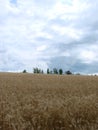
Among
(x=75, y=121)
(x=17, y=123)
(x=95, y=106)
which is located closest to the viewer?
(x=17, y=123)

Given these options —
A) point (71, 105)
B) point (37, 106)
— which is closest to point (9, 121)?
point (37, 106)

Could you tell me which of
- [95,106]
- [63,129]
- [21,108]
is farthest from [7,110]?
[95,106]

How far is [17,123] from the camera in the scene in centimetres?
710

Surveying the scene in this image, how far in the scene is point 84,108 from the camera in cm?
878

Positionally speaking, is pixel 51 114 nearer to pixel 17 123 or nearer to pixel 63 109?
pixel 63 109

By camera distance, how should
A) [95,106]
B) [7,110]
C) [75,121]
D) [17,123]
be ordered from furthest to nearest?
[95,106]
[7,110]
[75,121]
[17,123]

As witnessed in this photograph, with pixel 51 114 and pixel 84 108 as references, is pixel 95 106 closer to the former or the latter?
pixel 84 108

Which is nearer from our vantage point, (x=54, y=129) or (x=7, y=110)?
(x=54, y=129)

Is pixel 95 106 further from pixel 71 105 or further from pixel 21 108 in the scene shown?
pixel 21 108

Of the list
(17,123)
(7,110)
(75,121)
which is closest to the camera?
(17,123)

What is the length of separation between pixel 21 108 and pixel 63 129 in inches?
58.4

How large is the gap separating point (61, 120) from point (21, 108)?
1172 millimetres

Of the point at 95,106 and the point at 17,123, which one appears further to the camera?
the point at 95,106

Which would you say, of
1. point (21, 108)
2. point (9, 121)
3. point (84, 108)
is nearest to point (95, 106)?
point (84, 108)
